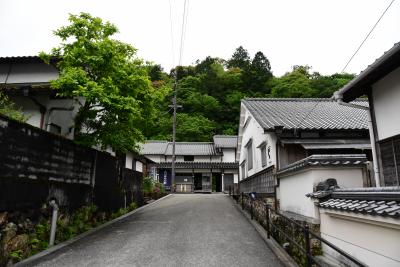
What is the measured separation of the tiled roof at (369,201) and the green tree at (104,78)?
615 centimetres

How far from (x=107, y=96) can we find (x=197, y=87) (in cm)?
5112

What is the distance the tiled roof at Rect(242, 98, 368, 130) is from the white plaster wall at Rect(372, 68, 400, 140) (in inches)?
173

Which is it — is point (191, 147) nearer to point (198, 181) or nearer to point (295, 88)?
point (198, 181)

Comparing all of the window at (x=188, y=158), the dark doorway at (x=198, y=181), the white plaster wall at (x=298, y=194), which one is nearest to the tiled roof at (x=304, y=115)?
the white plaster wall at (x=298, y=194)

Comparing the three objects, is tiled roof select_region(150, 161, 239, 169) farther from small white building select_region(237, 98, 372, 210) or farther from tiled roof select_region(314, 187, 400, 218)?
tiled roof select_region(314, 187, 400, 218)

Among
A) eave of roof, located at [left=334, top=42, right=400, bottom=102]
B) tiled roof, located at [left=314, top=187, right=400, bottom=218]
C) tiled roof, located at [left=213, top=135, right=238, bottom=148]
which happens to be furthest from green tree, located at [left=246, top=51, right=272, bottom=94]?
tiled roof, located at [left=314, top=187, right=400, bottom=218]

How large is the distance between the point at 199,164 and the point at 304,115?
26071 mm

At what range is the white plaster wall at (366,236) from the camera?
13.9ft

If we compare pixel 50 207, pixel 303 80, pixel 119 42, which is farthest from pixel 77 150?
pixel 303 80

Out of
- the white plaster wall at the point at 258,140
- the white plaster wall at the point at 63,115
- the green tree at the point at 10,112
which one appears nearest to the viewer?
the green tree at the point at 10,112

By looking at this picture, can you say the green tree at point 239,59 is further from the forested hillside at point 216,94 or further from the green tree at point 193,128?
the green tree at point 193,128

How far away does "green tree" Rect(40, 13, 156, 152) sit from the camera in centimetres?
908

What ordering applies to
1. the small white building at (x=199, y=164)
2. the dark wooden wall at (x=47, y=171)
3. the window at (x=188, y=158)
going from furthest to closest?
the window at (x=188, y=158) < the small white building at (x=199, y=164) < the dark wooden wall at (x=47, y=171)

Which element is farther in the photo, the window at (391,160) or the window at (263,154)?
the window at (263,154)
